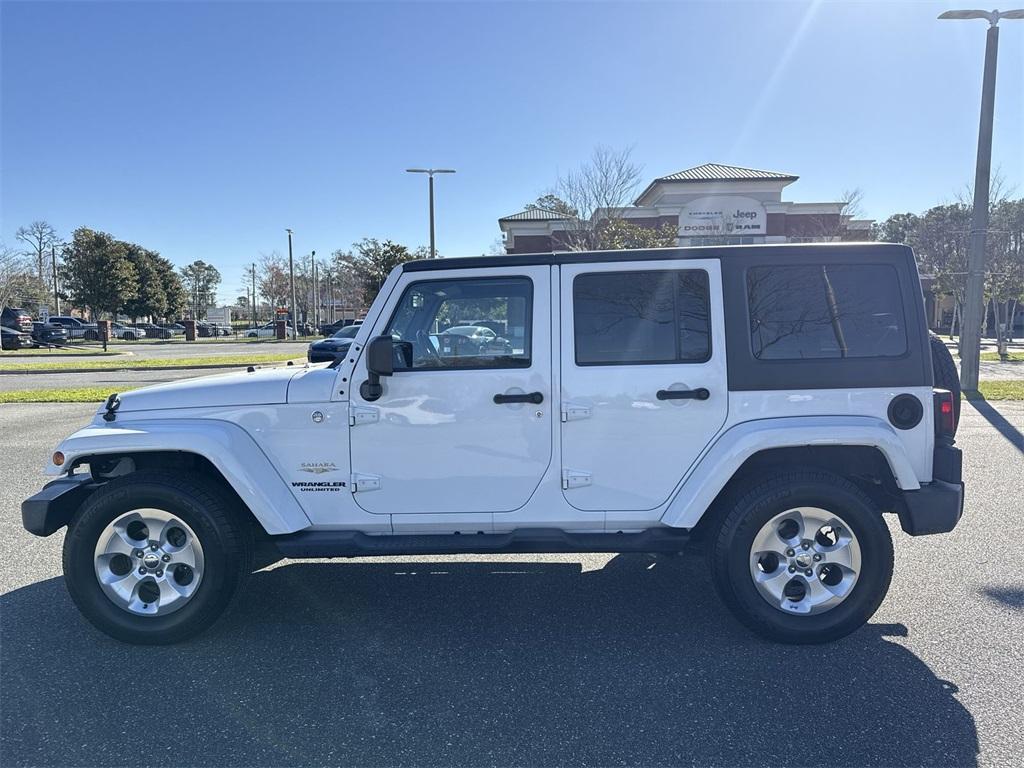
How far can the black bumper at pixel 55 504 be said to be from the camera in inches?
134

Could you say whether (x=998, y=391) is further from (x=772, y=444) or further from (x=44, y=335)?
(x=44, y=335)

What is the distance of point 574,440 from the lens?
11.2 feet

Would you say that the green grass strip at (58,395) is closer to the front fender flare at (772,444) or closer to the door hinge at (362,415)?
the door hinge at (362,415)

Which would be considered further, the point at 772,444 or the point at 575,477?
the point at 575,477

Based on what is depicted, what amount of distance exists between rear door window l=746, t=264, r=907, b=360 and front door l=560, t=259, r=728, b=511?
26 centimetres

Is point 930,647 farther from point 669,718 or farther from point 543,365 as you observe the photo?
point 543,365

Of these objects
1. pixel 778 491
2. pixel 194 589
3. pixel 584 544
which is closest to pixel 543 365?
pixel 584 544

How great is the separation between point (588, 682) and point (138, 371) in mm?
21305

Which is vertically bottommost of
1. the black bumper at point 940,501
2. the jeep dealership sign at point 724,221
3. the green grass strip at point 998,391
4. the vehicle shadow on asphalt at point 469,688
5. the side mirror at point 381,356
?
the vehicle shadow on asphalt at point 469,688

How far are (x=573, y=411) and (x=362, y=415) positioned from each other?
1120mm

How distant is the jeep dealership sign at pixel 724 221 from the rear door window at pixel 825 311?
28.0 feet

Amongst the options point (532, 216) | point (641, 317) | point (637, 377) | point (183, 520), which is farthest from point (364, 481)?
point (532, 216)

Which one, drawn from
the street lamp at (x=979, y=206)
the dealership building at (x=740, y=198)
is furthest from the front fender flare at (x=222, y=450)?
the dealership building at (x=740, y=198)

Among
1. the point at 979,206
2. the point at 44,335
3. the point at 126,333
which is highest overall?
the point at 979,206
